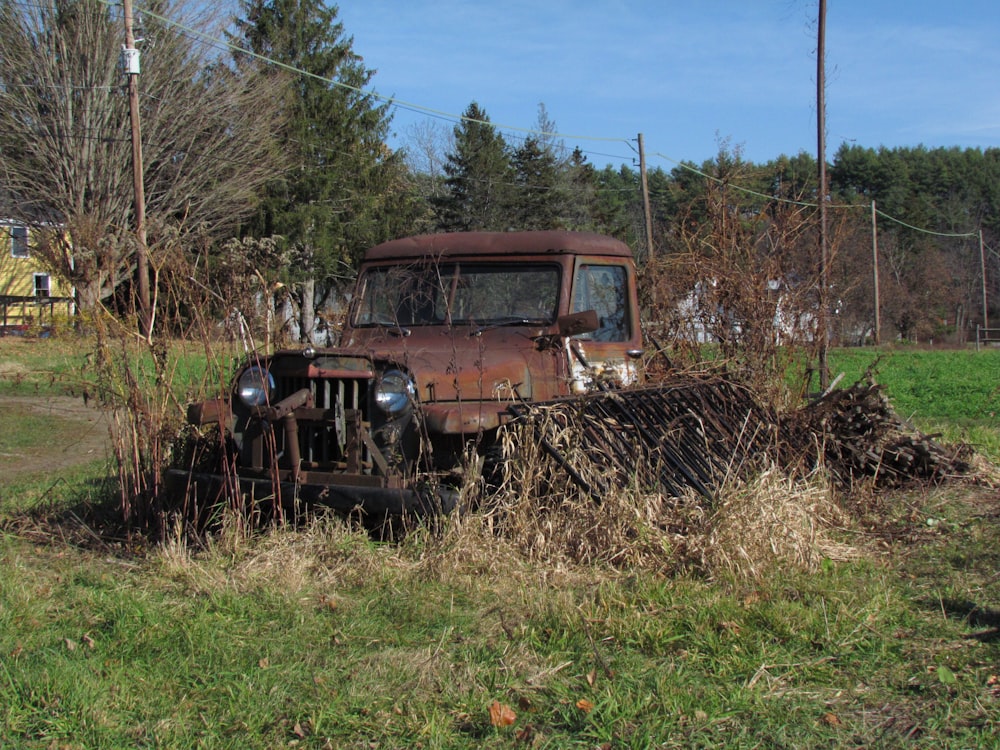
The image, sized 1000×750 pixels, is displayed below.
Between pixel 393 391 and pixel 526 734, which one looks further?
pixel 393 391

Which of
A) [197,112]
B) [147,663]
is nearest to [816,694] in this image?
[147,663]

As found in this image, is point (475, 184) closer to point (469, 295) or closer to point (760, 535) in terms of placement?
point (469, 295)

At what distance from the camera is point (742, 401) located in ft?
23.7

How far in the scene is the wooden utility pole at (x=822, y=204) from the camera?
8.06m

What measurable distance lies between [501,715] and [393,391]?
2374mm

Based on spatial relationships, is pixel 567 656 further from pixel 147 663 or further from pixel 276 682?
pixel 147 663

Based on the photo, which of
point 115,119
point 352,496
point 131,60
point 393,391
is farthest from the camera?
point 115,119

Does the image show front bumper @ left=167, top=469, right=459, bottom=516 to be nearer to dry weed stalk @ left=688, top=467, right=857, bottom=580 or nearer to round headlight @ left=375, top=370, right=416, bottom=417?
round headlight @ left=375, top=370, right=416, bottom=417

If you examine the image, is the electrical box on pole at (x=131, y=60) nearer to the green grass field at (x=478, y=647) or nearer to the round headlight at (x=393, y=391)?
the green grass field at (x=478, y=647)

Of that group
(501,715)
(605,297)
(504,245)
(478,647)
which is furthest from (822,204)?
(501,715)

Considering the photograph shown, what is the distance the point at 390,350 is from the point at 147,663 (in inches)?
99.9

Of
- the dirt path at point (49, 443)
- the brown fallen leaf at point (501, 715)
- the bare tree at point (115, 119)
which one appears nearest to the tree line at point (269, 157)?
the bare tree at point (115, 119)

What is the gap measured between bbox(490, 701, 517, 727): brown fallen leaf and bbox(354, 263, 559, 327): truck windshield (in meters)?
3.27

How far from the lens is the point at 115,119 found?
89.6 feet
